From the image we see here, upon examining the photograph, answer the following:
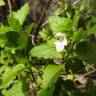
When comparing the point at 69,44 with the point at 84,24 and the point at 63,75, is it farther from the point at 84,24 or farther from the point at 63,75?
the point at 84,24

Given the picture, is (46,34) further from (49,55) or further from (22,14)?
(49,55)

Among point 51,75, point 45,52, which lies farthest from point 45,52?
point 51,75

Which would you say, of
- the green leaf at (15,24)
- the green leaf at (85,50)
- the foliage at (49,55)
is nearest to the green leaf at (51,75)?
the foliage at (49,55)

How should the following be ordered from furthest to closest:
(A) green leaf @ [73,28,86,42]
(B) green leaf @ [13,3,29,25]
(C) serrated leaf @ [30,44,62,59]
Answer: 1. (B) green leaf @ [13,3,29,25]
2. (C) serrated leaf @ [30,44,62,59]
3. (A) green leaf @ [73,28,86,42]

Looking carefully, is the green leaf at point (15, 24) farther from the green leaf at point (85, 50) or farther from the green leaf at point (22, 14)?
the green leaf at point (85, 50)

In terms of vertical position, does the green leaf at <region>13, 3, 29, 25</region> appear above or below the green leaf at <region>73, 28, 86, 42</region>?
above

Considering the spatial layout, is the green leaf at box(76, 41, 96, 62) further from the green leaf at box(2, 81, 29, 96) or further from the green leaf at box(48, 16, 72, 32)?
the green leaf at box(2, 81, 29, 96)

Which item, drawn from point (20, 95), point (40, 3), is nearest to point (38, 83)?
point (20, 95)

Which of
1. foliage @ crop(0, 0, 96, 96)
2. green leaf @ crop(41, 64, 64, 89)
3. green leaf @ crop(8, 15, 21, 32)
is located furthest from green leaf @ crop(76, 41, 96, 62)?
green leaf @ crop(8, 15, 21, 32)
